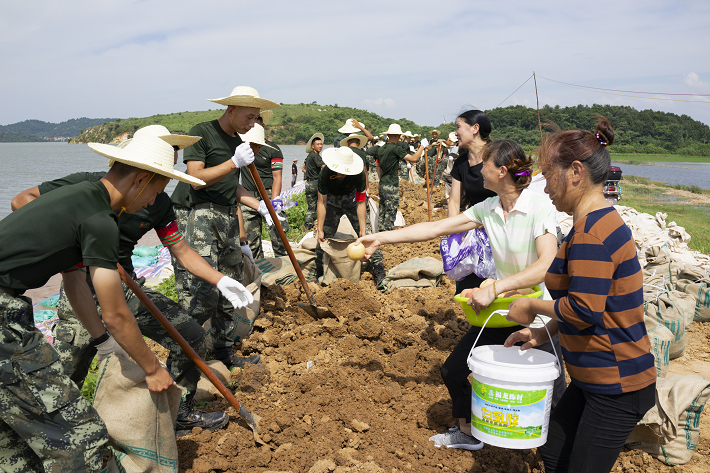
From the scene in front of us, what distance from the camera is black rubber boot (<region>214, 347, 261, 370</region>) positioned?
404cm

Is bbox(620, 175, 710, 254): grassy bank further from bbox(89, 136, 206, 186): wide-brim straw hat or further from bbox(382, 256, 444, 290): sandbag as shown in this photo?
bbox(89, 136, 206, 186): wide-brim straw hat

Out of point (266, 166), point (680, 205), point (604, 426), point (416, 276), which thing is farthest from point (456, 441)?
point (680, 205)

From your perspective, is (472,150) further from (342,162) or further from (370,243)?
(342,162)

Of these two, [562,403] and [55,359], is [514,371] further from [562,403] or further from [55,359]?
[55,359]

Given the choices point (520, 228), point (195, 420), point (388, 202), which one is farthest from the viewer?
point (388, 202)

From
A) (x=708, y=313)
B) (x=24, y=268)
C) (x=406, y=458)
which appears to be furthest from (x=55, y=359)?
(x=708, y=313)

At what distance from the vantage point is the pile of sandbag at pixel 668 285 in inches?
144

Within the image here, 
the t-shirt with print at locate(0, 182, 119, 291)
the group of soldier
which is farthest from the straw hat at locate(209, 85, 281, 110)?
the t-shirt with print at locate(0, 182, 119, 291)

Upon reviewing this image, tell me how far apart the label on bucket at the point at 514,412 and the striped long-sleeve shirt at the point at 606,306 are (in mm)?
241

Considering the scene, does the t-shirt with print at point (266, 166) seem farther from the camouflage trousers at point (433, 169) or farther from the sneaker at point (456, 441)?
the camouflage trousers at point (433, 169)

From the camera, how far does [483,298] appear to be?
7.55ft

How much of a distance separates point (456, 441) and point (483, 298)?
112cm

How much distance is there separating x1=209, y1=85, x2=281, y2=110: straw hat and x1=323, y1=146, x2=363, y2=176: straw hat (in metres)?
1.51

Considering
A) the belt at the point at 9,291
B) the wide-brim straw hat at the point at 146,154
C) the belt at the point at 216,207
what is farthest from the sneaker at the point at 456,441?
the belt at the point at 216,207
